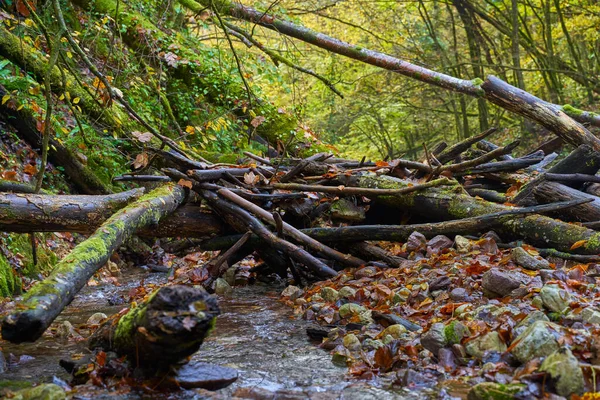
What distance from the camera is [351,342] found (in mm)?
3156

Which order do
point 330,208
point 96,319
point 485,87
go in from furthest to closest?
point 485,87 < point 330,208 < point 96,319

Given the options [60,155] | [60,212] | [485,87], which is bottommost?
[60,212]

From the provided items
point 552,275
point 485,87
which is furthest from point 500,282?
point 485,87

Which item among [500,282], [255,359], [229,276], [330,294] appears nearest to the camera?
[255,359]

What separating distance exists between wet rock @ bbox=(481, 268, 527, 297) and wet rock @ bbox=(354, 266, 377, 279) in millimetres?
1169

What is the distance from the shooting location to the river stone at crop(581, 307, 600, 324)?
2.72 meters

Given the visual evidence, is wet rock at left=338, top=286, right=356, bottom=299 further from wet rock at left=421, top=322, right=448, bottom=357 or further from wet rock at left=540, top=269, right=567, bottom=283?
wet rock at left=540, top=269, right=567, bottom=283

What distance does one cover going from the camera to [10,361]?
121 inches

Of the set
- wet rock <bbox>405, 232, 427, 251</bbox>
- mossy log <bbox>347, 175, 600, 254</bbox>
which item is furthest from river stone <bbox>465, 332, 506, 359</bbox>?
wet rock <bbox>405, 232, 427, 251</bbox>

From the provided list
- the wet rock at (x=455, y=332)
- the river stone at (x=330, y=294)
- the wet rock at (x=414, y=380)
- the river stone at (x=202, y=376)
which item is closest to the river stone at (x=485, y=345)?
the wet rock at (x=455, y=332)

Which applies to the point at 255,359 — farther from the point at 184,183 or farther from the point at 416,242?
the point at 184,183

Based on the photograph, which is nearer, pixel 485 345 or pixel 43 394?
pixel 43 394

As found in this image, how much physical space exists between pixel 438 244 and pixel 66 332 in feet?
10.2

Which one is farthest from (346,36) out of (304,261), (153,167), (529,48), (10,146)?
(304,261)
